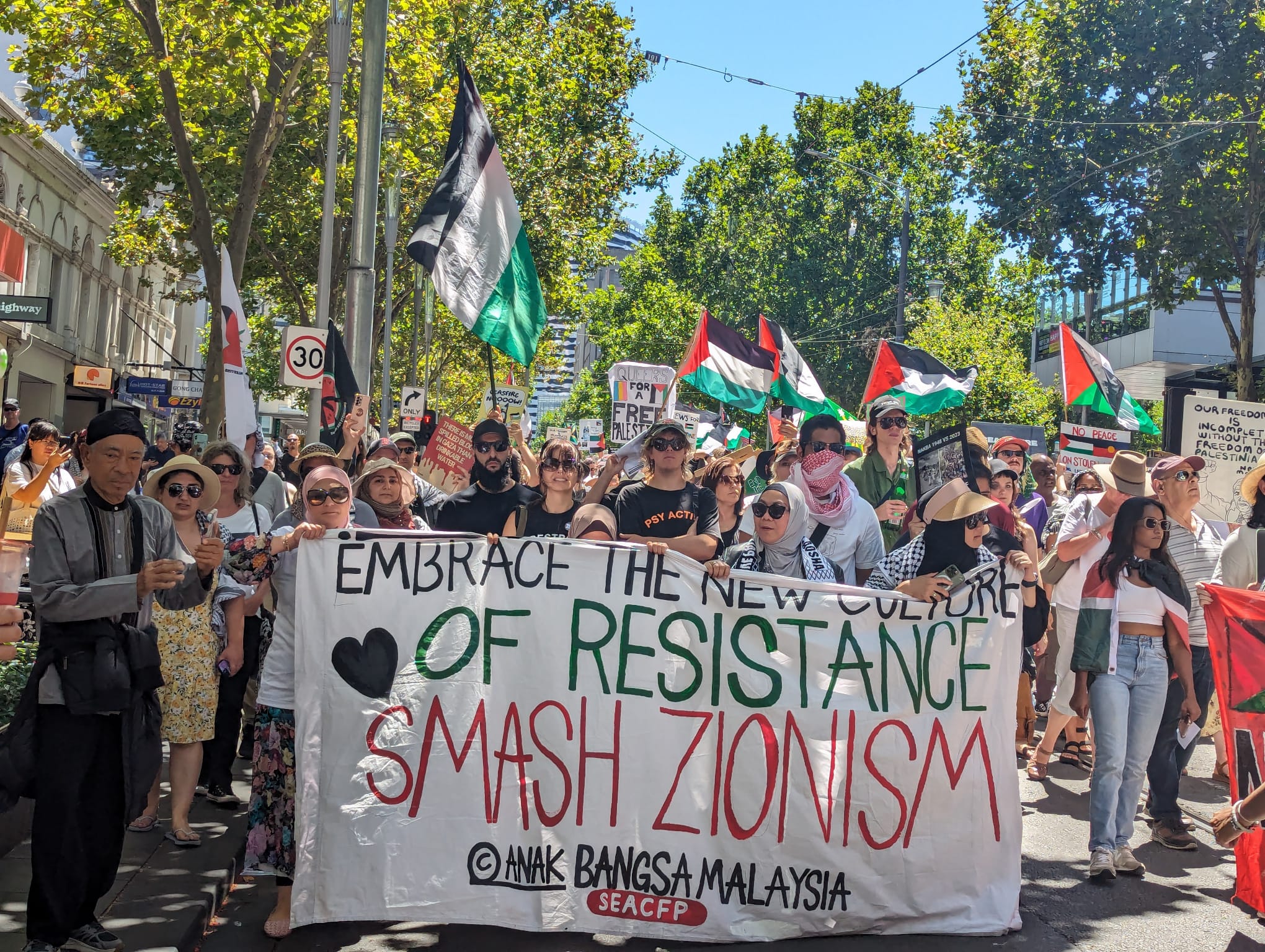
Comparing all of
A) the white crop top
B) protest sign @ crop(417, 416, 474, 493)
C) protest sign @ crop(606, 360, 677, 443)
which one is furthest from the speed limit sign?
the white crop top

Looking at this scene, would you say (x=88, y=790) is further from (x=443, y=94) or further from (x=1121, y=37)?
(x=1121, y=37)

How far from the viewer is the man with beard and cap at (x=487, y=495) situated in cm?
708

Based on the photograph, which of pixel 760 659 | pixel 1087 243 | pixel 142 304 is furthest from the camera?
pixel 142 304

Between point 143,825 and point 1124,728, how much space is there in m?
4.48

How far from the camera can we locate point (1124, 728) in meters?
6.20

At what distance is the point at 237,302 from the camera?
10789 mm

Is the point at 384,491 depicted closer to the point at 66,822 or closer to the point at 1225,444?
the point at 66,822

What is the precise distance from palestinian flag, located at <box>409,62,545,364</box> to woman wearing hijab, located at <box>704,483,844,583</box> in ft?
6.61

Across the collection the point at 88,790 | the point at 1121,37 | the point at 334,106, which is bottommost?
the point at 88,790

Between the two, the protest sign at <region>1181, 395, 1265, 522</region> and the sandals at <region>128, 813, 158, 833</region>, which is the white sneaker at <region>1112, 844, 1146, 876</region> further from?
the protest sign at <region>1181, 395, 1265, 522</region>

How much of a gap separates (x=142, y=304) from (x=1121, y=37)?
36417 mm

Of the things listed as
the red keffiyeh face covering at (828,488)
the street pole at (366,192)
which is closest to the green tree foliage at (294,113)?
the street pole at (366,192)

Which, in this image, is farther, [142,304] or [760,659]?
[142,304]

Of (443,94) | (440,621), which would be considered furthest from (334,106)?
(440,621)
